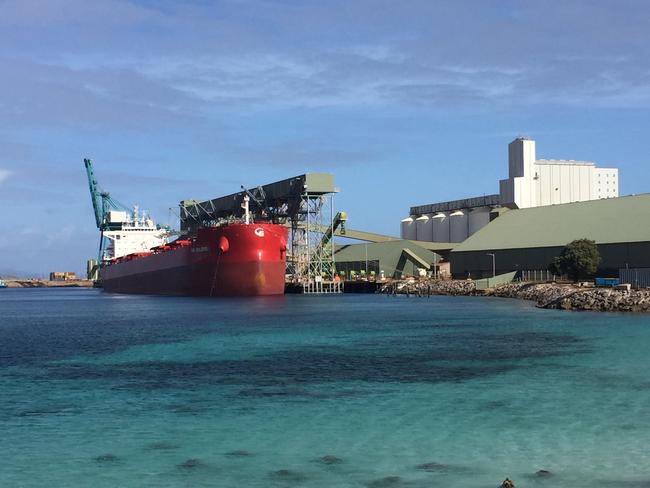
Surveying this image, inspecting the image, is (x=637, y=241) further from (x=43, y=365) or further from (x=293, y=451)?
(x=293, y=451)

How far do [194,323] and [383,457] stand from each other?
41235 millimetres

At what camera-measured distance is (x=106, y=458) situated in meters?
18.0

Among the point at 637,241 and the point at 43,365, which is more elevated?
the point at 637,241

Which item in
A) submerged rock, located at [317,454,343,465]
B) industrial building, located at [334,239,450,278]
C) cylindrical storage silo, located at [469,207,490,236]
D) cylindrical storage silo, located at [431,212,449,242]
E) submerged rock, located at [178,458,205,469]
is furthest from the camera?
cylindrical storage silo, located at [431,212,449,242]

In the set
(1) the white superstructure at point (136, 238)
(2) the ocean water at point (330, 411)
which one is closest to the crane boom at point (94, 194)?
(1) the white superstructure at point (136, 238)

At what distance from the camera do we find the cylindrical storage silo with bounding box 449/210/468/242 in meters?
158

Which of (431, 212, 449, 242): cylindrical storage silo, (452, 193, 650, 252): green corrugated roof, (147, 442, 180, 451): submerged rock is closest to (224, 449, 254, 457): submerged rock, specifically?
(147, 442, 180, 451): submerged rock

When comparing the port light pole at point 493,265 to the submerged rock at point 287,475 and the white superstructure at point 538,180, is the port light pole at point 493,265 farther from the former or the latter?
the submerged rock at point 287,475

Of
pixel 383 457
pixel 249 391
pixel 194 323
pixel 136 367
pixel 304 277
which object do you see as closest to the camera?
pixel 383 457

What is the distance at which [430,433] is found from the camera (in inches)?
782

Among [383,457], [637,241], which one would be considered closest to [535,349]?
[383,457]

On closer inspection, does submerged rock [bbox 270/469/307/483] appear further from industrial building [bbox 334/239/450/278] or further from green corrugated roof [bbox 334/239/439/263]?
green corrugated roof [bbox 334/239/439/263]

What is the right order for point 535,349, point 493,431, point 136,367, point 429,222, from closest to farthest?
point 493,431 < point 136,367 < point 535,349 < point 429,222

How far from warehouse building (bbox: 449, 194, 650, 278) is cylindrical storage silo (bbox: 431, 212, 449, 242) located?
127 ft
